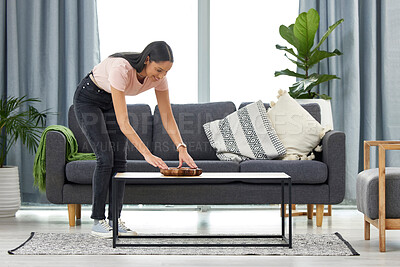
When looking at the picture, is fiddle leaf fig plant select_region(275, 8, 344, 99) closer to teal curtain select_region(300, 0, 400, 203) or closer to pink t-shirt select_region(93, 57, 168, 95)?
teal curtain select_region(300, 0, 400, 203)

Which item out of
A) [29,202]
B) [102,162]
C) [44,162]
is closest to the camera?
[102,162]

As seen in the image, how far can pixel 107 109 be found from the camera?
9.84ft

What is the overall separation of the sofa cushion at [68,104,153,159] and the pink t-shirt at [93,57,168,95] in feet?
3.86

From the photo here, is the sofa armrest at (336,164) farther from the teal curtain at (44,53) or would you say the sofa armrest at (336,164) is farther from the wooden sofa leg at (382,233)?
the teal curtain at (44,53)

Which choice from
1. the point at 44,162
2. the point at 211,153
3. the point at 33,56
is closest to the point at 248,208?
the point at 211,153

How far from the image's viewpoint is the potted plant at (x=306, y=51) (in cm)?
420

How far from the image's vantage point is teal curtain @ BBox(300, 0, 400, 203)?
14.7ft

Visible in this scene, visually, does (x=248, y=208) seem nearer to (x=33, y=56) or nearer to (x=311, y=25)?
(x=311, y=25)

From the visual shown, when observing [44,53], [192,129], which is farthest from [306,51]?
[44,53]

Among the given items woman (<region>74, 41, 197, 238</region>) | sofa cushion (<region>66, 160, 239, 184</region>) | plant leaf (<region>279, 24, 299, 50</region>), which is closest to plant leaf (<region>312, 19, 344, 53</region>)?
plant leaf (<region>279, 24, 299, 50</region>)

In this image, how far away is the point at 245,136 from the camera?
3.87 m

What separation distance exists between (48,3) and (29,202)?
66.4 inches

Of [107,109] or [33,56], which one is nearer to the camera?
[107,109]

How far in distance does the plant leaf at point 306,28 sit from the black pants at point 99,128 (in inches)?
75.1
